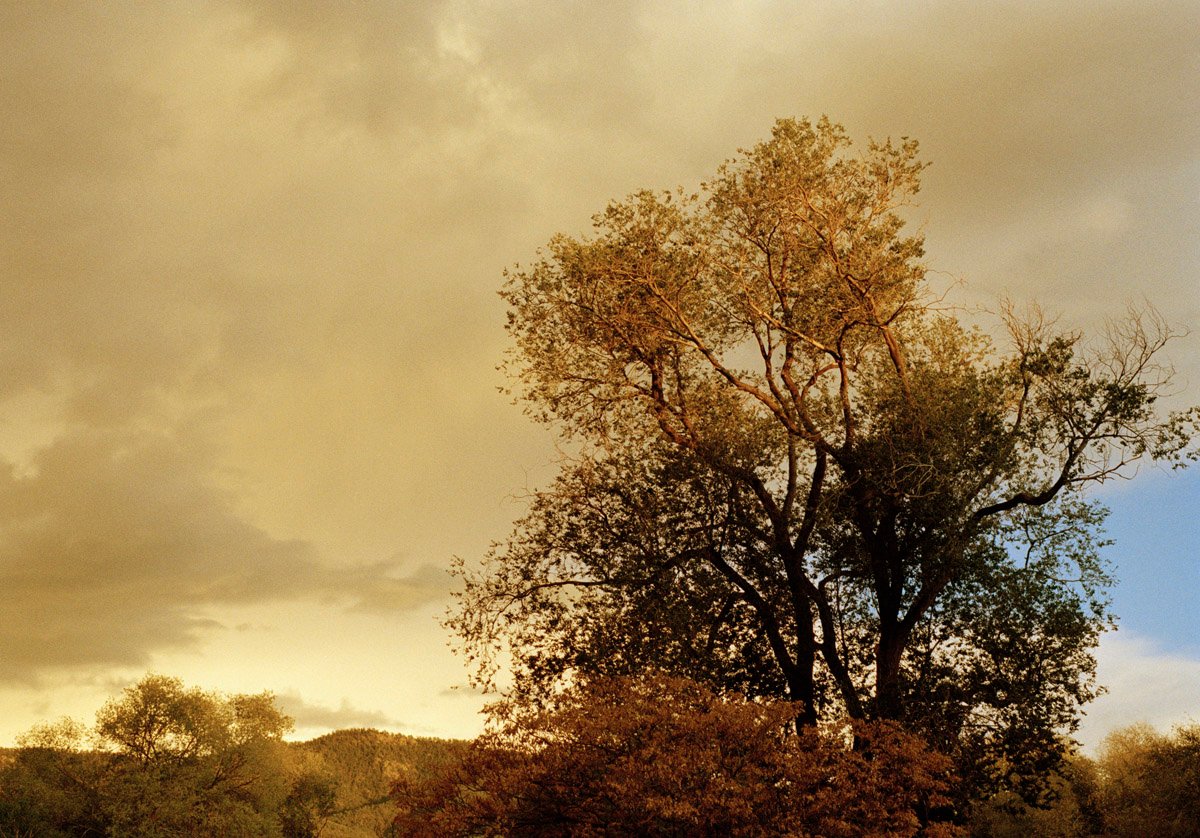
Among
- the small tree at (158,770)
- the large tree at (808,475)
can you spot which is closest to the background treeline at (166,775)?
the small tree at (158,770)

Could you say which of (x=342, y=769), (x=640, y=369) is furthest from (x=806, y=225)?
(x=342, y=769)

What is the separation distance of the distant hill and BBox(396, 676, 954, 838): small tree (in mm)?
61002

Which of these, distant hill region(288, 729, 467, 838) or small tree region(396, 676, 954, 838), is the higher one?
distant hill region(288, 729, 467, 838)

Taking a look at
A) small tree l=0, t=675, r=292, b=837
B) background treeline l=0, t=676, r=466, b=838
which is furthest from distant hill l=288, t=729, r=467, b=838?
small tree l=0, t=675, r=292, b=837

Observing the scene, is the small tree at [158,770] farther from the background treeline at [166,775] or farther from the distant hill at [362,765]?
the distant hill at [362,765]

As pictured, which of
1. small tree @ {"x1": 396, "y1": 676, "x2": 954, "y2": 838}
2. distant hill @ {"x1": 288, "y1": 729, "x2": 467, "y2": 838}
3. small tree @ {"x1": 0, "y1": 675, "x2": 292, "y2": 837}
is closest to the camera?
small tree @ {"x1": 396, "y1": 676, "x2": 954, "y2": 838}

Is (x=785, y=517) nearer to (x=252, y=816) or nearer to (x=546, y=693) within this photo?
(x=546, y=693)

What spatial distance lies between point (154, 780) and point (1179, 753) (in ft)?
151

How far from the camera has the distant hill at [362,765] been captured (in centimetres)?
8031

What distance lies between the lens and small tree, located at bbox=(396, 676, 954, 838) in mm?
18234

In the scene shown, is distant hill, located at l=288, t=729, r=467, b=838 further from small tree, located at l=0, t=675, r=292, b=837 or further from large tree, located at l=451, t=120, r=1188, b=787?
large tree, located at l=451, t=120, r=1188, b=787

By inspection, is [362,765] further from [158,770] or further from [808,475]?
[808,475]

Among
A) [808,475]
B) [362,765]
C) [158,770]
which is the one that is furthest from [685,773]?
[362,765]

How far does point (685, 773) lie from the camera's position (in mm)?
18266
